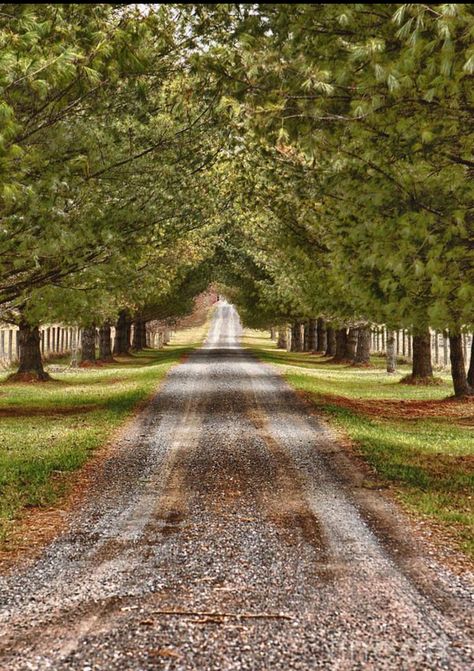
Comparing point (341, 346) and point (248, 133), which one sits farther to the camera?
point (341, 346)

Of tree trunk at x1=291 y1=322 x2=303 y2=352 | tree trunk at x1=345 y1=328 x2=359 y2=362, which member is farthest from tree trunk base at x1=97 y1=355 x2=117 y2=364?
tree trunk at x1=291 y1=322 x2=303 y2=352

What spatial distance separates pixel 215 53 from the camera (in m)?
7.84

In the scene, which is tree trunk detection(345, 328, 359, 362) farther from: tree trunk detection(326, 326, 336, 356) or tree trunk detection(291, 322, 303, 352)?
tree trunk detection(291, 322, 303, 352)

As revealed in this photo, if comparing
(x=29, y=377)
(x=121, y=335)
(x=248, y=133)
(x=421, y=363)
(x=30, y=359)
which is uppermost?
(x=248, y=133)

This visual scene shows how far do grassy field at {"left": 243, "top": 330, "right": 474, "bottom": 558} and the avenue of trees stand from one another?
2.41m

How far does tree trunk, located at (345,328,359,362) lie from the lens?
41.8 meters

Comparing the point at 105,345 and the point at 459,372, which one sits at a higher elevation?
the point at 105,345

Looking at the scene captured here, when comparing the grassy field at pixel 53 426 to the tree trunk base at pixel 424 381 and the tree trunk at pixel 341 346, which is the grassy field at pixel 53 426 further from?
the tree trunk at pixel 341 346

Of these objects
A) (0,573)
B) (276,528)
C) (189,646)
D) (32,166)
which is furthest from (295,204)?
(189,646)

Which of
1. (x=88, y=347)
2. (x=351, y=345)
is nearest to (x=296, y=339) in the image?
(x=351, y=345)

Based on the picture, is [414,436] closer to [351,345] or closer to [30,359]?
[30,359]

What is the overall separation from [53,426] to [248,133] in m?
8.62

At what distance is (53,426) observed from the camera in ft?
54.0

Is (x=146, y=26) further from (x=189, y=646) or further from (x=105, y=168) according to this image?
(x=189, y=646)
